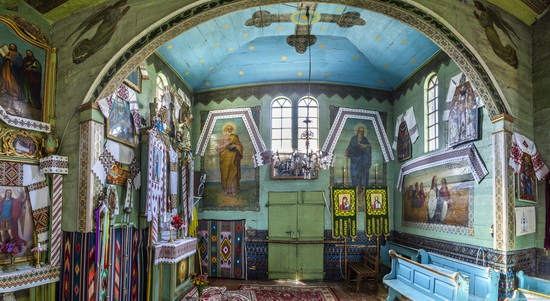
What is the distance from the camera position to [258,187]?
10742 mm

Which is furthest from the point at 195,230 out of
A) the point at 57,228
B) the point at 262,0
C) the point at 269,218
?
the point at 262,0

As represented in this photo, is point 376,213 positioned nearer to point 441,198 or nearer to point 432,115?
point 441,198

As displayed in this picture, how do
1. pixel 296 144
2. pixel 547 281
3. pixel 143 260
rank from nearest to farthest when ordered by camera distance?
1. pixel 547 281
2. pixel 143 260
3. pixel 296 144

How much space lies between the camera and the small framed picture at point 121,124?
625cm

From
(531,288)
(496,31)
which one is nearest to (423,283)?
(531,288)

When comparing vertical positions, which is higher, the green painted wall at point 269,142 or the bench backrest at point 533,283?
the green painted wall at point 269,142

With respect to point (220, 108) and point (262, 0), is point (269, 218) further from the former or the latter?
point (262, 0)

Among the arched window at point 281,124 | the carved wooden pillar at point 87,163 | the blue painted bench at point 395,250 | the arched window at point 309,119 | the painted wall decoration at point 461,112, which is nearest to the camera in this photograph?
the carved wooden pillar at point 87,163

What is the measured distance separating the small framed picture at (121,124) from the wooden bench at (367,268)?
6233 mm

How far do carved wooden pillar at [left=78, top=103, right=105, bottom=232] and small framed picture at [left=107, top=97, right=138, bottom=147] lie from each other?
0.58 m

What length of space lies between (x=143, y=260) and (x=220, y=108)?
5.23m

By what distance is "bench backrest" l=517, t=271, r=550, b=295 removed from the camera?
5.18 meters

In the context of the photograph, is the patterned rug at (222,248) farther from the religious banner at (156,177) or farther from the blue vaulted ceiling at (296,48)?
the blue vaulted ceiling at (296,48)

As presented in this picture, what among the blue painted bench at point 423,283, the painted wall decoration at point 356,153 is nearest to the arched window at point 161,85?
the painted wall decoration at point 356,153
